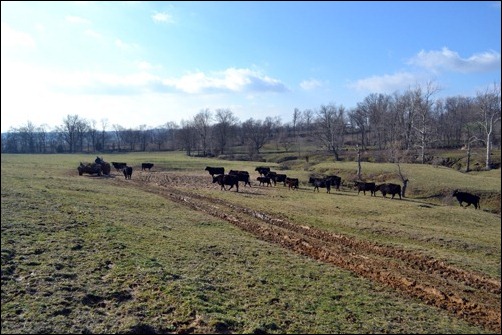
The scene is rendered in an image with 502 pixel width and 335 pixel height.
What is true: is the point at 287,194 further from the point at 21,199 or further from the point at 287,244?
the point at 21,199

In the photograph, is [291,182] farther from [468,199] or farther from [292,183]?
[468,199]

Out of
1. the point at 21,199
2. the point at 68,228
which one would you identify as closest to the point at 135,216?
the point at 68,228

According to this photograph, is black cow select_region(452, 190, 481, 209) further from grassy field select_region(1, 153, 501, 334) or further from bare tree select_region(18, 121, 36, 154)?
bare tree select_region(18, 121, 36, 154)

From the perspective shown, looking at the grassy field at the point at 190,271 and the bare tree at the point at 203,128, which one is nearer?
the grassy field at the point at 190,271

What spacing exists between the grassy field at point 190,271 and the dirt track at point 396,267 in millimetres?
502

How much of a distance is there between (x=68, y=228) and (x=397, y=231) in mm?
15797

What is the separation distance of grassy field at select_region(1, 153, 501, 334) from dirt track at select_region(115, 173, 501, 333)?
0.50 metres

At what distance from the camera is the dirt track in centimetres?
1073

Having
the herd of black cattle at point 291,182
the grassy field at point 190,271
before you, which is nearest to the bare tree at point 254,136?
the herd of black cattle at point 291,182

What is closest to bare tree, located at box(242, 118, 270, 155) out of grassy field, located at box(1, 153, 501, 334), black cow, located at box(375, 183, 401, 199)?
black cow, located at box(375, 183, 401, 199)

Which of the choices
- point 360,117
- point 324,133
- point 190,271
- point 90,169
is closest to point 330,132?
point 324,133

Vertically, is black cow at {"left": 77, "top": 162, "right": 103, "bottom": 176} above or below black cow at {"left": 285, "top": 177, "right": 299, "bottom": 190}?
above

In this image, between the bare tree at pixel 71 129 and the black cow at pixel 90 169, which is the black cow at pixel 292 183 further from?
the bare tree at pixel 71 129

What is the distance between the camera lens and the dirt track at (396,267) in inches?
423
